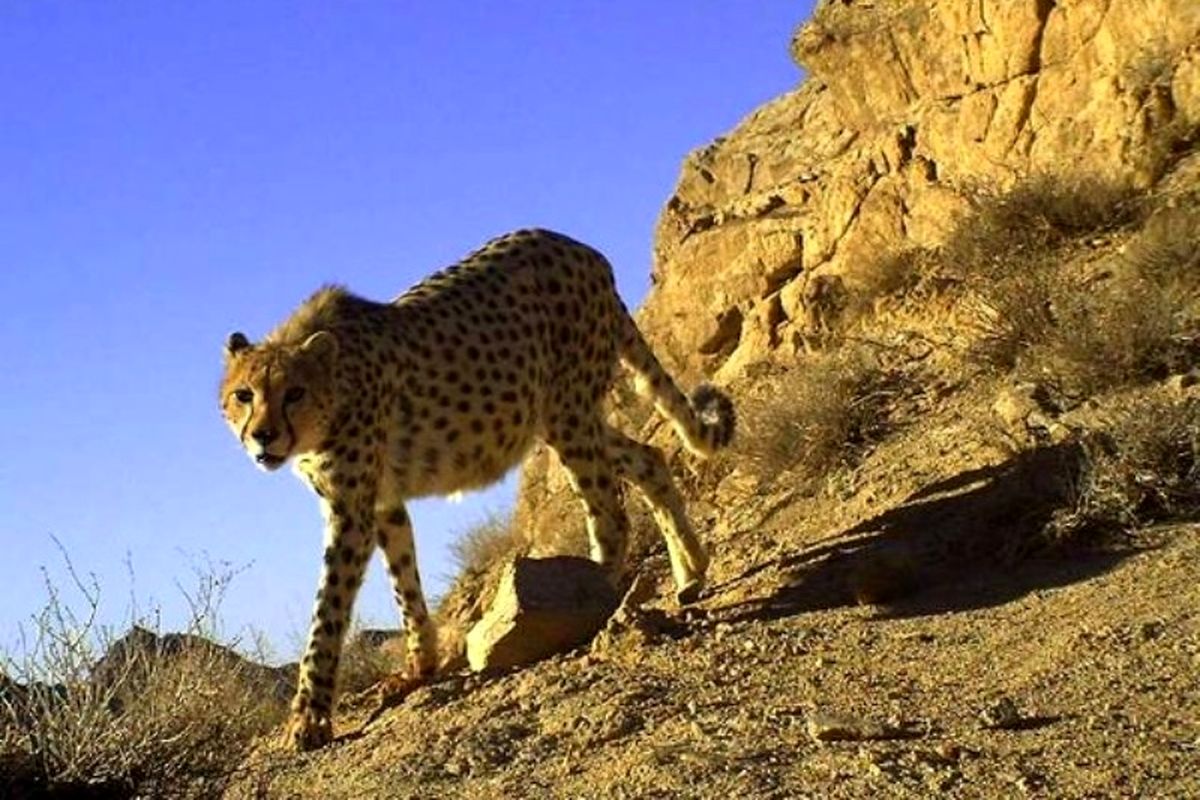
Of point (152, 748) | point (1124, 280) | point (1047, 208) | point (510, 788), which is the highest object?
point (1047, 208)

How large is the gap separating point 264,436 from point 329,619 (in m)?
0.73

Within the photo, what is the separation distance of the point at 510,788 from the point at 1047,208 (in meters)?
6.28

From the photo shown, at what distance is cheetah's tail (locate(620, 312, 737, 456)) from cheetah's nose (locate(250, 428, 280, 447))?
2.57 metres

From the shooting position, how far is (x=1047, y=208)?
31.4ft

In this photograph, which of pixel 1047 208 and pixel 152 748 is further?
pixel 1047 208

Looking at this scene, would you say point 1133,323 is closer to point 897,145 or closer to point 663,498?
point 663,498

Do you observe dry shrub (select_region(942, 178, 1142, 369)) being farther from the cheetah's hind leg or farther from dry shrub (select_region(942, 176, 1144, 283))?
the cheetah's hind leg

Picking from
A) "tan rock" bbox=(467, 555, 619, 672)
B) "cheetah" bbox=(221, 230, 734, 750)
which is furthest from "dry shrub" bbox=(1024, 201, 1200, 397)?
"tan rock" bbox=(467, 555, 619, 672)

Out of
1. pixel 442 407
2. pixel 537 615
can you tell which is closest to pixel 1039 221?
pixel 442 407

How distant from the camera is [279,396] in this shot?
624cm

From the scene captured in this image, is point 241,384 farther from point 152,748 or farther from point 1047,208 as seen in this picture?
point 1047,208

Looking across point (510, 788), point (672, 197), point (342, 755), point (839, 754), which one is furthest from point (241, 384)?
point (672, 197)

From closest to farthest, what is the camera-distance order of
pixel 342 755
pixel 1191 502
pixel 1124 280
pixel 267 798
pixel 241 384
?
pixel 267 798, pixel 342 755, pixel 1191 502, pixel 241 384, pixel 1124 280

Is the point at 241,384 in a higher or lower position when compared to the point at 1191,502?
higher
